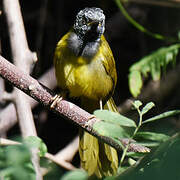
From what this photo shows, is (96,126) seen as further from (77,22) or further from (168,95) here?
(168,95)

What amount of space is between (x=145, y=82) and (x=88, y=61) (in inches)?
66.4

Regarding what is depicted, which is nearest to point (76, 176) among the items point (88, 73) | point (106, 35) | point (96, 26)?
point (88, 73)

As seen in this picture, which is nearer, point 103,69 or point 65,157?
point 103,69

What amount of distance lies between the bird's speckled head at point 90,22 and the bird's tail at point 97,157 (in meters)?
0.70

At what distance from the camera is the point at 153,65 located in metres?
3.00

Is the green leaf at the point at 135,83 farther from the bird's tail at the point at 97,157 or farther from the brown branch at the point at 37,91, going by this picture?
the brown branch at the point at 37,91

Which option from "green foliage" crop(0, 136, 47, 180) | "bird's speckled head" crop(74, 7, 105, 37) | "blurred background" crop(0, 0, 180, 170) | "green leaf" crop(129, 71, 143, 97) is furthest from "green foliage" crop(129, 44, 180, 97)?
"green foliage" crop(0, 136, 47, 180)

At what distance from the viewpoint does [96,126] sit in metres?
1.00

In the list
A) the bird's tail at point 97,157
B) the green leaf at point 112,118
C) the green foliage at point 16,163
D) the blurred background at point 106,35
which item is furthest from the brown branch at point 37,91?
the blurred background at point 106,35

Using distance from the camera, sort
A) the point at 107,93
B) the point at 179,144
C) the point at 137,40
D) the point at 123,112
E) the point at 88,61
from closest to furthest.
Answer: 1. the point at 179,144
2. the point at 88,61
3. the point at 107,93
4. the point at 123,112
5. the point at 137,40

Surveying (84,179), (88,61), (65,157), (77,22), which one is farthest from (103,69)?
(84,179)

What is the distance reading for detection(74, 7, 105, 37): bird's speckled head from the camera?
2598 millimetres

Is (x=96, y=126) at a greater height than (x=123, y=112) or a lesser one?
greater

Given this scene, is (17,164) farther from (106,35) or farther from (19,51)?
(106,35)
